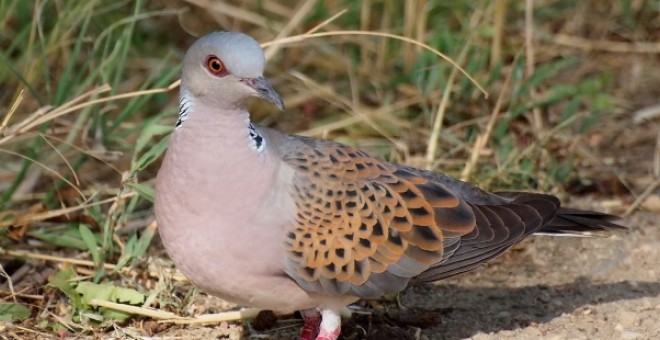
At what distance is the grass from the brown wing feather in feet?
2.18

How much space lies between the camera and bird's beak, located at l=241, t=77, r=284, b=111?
3312 millimetres

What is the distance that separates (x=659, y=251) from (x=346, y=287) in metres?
1.68

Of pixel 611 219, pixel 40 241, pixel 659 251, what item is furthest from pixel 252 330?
pixel 659 251

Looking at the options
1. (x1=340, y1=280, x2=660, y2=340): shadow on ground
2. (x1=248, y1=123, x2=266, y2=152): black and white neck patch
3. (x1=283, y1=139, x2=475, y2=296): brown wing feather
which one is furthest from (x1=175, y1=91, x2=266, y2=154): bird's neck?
(x1=340, y1=280, x2=660, y2=340): shadow on ground

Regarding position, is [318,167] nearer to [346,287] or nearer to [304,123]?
[346,287]

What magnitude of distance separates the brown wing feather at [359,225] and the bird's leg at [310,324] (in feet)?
1.22

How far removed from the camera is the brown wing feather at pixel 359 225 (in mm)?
3559

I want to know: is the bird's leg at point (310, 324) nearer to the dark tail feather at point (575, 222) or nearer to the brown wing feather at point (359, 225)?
the brown wing feather at point (359, 225)

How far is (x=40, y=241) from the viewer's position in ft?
15.3

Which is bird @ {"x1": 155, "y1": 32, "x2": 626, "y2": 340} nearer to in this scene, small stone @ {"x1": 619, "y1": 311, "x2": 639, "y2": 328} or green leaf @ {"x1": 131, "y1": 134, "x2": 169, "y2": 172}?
small stone @ {"x1": 619, "y1": 311, "x2": 639, "y2": 328}

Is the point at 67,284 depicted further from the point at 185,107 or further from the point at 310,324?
the point at 185,107

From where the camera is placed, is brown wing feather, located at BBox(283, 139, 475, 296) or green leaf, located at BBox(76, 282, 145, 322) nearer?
brown wing feather, located at BBox(283, 139, 475, 296)

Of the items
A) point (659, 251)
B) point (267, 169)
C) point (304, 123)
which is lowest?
point (267, 169)

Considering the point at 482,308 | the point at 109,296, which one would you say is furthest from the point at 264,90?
the point at 482,308
